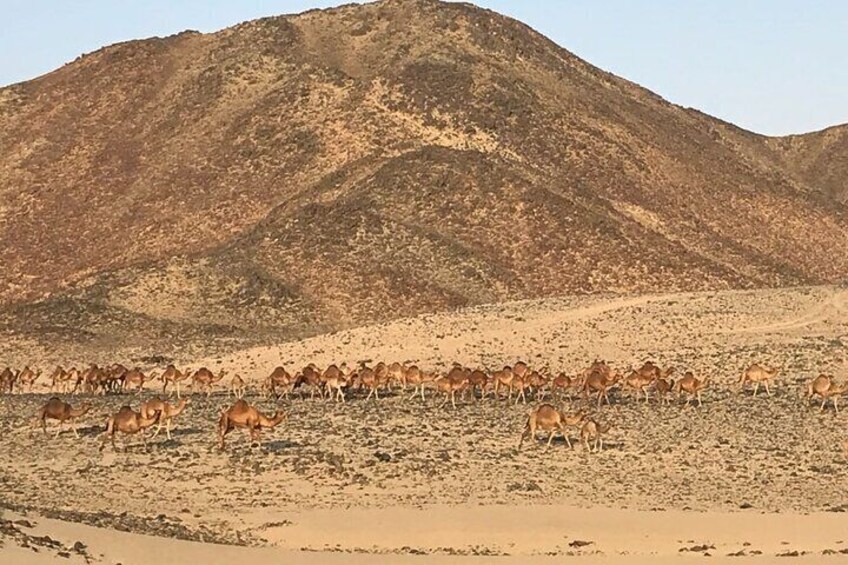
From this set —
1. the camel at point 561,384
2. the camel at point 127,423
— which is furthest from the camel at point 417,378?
the camel at point 127,423

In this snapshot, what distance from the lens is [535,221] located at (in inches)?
2830

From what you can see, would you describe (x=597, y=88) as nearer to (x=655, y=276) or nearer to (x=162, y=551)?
(x=655, y=276)

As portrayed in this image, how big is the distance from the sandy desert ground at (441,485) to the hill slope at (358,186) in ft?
89.0

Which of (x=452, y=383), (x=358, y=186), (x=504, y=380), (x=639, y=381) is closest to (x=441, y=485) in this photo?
(x=452, y=383)

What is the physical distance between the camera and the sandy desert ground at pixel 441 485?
1648 centimetres

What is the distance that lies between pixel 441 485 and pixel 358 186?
5401 cm

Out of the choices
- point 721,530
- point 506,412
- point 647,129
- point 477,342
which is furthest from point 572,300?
point 647,129

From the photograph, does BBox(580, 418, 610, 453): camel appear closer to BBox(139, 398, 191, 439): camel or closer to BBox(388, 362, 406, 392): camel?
BBox(139, 398, 191, 439): camel

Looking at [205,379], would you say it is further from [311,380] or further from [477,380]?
[477,380]

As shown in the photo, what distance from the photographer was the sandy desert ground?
16.5m

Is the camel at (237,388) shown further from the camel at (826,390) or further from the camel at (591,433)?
the camel at (826,390)

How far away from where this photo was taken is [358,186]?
7450 cm

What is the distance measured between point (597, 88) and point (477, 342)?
2414 inches

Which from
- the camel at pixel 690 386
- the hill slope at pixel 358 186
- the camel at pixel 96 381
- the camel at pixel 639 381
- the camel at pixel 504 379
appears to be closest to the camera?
the camel at pixel 690 386
